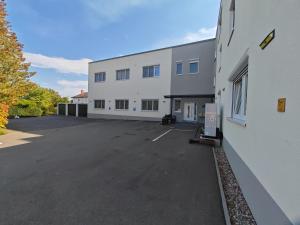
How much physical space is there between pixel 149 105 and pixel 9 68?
13.0m

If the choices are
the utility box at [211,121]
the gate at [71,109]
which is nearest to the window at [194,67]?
the utility box at [211,121]

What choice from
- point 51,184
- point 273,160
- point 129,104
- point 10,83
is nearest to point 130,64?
point 129,104

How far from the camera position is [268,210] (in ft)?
6.64

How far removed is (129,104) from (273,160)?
63.0 feet

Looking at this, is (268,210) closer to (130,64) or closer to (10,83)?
(10,83)

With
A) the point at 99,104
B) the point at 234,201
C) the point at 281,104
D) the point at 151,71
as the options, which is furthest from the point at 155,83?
the point at 281,104

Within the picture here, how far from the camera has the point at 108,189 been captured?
355cm

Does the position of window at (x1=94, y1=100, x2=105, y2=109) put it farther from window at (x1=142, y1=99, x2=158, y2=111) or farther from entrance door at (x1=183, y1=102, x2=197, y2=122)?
entrance door at (x1=183, y1=102, x2=197, y2=122)

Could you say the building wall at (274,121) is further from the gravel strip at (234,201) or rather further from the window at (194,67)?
the window at (194,67)

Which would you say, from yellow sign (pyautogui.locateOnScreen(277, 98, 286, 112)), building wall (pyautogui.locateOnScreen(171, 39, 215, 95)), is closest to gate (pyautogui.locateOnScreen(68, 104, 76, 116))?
building wall (pyautogui.locateOnScreen(171, 39, 215, 95))

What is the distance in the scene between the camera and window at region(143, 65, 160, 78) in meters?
18.8

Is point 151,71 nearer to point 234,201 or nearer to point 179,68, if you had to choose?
point 179,68

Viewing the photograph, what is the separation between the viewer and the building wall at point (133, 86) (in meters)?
18.2

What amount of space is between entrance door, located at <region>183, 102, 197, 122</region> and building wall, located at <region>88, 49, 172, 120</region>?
2004mm
